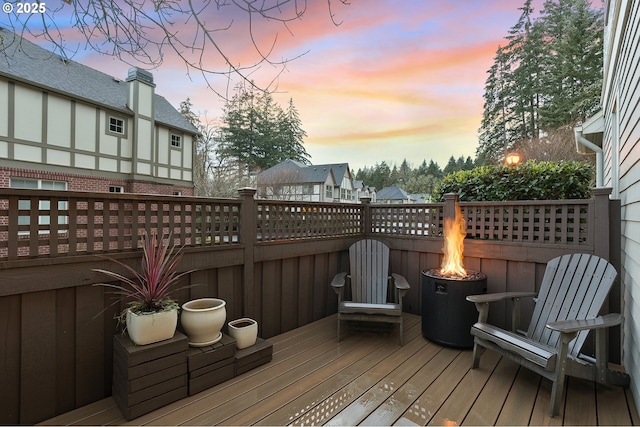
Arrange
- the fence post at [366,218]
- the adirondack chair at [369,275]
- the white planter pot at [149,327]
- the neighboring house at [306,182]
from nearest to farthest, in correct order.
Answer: the white planter pot at [149,327] < the adirondack chair at [369,275] < the fence post at [366,218] < the neighboring house at [306,182]

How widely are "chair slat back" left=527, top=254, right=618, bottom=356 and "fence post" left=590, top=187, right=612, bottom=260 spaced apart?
0.32 meters

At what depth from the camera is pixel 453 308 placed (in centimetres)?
278

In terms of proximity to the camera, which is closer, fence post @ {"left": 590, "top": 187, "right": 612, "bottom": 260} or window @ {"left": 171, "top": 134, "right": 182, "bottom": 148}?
fence post @ {"left": 590, "top": 187, "right": 612, "bottom": 260}

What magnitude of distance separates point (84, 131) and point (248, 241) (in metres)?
8.77

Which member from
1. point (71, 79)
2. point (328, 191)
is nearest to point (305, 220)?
point (71, 79)

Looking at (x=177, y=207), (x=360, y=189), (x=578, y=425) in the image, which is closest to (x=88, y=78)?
(x=177, y=207)

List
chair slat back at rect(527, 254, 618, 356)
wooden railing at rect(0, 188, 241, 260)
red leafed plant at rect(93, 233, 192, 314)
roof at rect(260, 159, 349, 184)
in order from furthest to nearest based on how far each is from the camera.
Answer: roof at rect(260, 159, 349, 184)
chair slat back at rect(527, 254, 618, 356)
red leafed plant at rect(93, 233, 192, 314)
wooden railing at rect(0, 188, 241, 260)

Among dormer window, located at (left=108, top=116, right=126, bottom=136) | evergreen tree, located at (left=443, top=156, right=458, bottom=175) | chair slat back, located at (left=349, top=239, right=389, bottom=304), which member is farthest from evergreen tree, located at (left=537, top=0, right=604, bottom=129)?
evergreen tree, located at (left=443, top=156, right=458, bottom=175)

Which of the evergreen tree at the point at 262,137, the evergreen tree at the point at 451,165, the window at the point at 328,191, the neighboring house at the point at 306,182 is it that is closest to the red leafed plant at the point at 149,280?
the neighboring house at the point at 306,182

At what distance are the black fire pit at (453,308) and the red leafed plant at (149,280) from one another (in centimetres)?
224

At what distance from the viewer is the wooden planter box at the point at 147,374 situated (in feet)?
5.96

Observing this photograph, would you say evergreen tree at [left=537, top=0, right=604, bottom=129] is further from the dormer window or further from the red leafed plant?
the dormer window

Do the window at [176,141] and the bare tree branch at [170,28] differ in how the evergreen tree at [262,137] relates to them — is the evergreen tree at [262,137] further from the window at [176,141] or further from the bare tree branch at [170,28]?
the bare tree branch at [170,28]

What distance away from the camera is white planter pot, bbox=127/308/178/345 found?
188 centimetres
